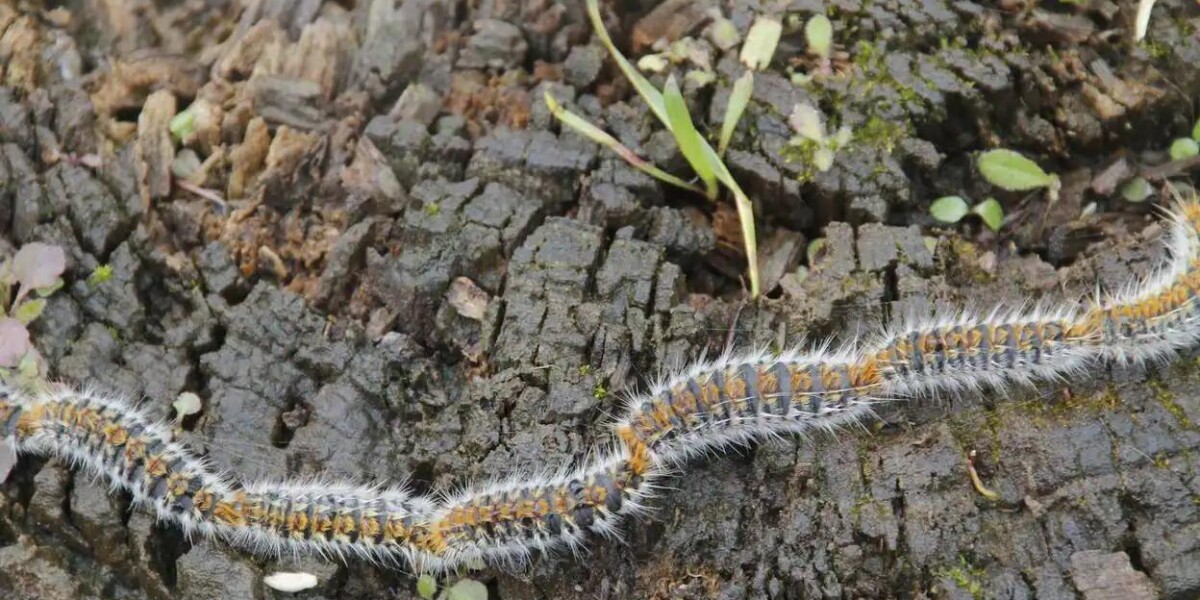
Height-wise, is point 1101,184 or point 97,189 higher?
point 97,189

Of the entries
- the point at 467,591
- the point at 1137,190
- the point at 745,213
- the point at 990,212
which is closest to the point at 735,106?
the point at 745,213

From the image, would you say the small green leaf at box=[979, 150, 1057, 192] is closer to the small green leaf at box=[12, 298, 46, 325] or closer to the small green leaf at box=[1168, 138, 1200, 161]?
the small green leaf at box=[1168, 138, 1200, 161]

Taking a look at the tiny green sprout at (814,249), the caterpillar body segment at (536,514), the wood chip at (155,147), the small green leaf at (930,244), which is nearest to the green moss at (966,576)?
the caterpillar body segment at (536,514)

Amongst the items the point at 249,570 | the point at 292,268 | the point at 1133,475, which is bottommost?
the point at 249,570

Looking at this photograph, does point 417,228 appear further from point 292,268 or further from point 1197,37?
point 1197,37

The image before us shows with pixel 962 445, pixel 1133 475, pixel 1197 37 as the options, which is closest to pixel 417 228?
pixel 962 445

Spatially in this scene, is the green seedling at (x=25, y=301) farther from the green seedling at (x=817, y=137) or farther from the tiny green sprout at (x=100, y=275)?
the green seedling at (x=817, y=137)

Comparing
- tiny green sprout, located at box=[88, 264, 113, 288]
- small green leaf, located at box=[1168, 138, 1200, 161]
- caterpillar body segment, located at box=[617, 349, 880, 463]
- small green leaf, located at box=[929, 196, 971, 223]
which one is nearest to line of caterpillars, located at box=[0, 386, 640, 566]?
caterpillar body segment, located at box=[617, 349, 880, 463]
